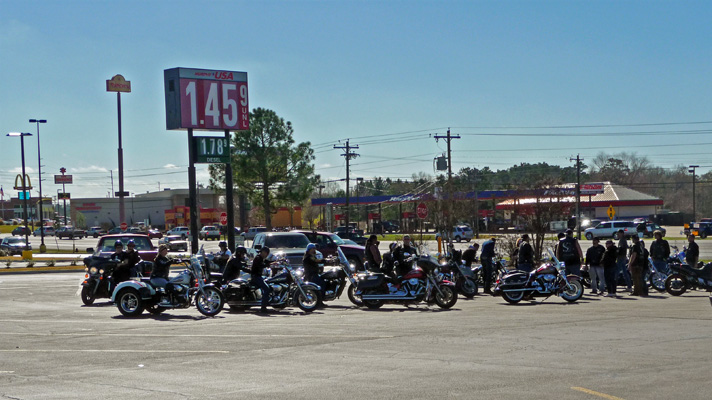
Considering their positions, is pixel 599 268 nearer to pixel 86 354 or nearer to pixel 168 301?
pixel 168 301

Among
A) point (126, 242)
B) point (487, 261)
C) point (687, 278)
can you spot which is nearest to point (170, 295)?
point (487, 261)

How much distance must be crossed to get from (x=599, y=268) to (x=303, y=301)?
803 cm

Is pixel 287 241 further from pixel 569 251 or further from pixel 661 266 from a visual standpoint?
pixel 661 266

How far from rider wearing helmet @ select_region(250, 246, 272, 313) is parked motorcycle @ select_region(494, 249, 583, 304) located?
17.9ft

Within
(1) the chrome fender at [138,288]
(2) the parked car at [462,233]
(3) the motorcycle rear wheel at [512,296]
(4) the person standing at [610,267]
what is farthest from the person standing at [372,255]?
(2) the parked car at [462,233]

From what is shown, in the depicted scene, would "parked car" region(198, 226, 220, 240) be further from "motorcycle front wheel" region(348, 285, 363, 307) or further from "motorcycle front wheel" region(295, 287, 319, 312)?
"motorcycle front wheel" region(295, 287, 319, 312)

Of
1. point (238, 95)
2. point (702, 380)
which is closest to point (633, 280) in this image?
point (702, 380)

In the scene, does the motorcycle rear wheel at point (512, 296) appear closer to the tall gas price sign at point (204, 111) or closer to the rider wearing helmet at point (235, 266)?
the rider wearing helmet at point (235, 266)

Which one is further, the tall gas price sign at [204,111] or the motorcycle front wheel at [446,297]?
the tall gas price sign at [204,111]

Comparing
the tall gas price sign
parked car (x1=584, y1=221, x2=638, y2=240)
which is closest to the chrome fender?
the tall gas price sign

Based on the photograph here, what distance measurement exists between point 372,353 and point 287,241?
1660 cm

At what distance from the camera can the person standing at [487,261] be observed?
819 inches

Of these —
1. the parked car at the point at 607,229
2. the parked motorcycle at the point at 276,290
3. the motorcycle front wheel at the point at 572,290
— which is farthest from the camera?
the parked car at the point at 607,229

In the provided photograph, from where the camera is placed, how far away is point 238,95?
36.9 meters
